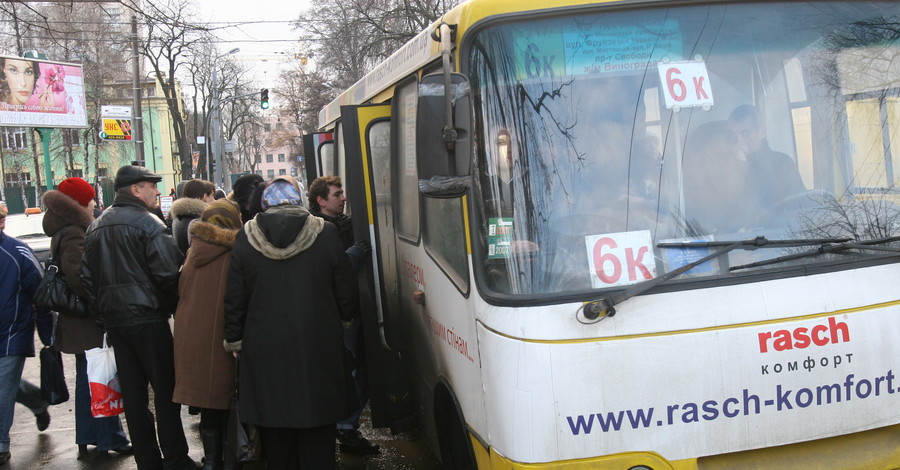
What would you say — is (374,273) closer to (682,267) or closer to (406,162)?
(406,162)

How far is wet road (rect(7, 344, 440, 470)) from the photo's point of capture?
202 inches

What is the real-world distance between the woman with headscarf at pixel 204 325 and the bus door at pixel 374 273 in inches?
32.1

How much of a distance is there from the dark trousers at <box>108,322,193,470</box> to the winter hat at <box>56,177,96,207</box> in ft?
3.79

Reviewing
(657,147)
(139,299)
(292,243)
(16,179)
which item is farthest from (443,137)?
(16,179)

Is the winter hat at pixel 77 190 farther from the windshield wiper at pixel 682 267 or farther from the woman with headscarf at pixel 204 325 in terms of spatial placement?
the windshield wiper at pixel 682 267

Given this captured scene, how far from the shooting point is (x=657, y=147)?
9.73 feet

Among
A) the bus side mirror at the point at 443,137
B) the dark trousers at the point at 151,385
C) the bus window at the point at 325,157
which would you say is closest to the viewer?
the bus side mirror at the point at 443,137

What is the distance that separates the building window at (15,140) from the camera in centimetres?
5431

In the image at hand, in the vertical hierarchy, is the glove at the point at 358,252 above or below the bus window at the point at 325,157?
below

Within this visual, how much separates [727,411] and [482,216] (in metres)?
1.18

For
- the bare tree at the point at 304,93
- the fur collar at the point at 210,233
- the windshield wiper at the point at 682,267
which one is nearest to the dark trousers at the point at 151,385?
the fur collar at the point at 210,233

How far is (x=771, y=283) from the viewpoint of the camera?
9.30ft

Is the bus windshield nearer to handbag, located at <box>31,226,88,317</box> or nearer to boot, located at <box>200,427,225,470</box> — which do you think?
boot, located at <box>200,427,225,470</box>

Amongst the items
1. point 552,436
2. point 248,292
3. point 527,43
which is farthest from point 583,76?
point 248,292
